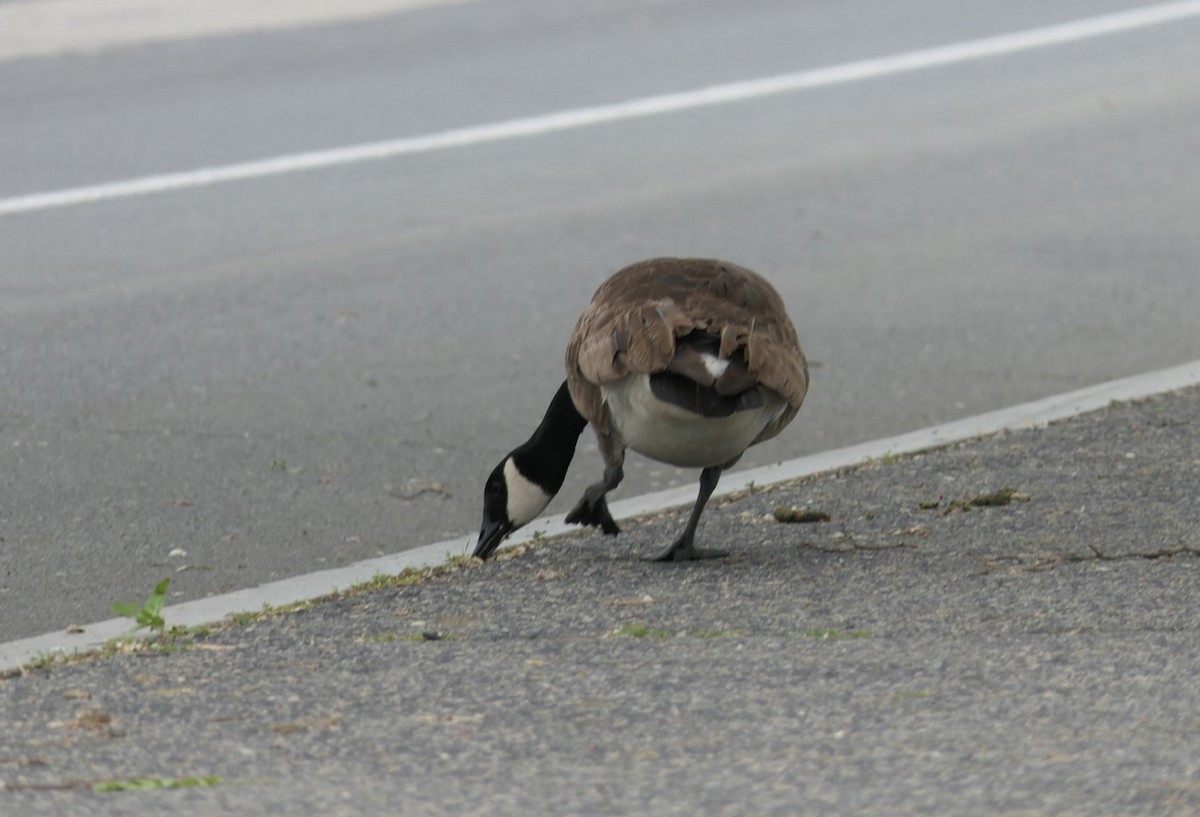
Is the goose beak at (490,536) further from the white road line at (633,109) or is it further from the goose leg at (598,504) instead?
the white road line at (633,109)

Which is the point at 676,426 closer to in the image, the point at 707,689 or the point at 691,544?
the point at 691,544

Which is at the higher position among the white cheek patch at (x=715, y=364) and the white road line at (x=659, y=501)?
the white cheek patch at (x=715, y=364)

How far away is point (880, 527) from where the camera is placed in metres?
5.51

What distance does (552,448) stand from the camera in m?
5.55

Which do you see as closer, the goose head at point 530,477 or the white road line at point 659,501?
the white road line at point 659,501

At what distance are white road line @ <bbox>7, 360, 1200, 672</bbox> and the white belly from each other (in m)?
0.78

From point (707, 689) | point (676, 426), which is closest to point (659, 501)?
point (676, 426)

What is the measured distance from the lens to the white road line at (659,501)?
15.4 ft

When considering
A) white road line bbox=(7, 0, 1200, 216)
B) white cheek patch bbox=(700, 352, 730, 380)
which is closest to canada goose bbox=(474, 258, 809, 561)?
white cheek patch bbox=(700, 352, 730, 380)

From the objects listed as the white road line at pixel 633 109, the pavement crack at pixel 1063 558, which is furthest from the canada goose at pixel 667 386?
the white road line at pixel 633 109

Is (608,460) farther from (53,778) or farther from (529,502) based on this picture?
(53,778)

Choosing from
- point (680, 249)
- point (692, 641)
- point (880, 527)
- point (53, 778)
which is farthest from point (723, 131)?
point (53, 778)

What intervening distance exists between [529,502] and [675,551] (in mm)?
495

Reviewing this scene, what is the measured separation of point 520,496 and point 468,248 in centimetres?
383
